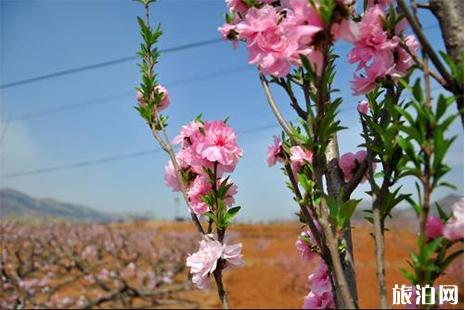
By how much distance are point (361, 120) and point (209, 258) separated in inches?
18.1

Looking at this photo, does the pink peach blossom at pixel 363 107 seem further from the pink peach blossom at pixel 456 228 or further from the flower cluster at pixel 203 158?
the pink peach blossom at pixel 456 228

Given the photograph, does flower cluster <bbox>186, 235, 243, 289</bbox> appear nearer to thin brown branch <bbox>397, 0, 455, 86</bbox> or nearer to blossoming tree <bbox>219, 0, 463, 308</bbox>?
blossoming tree <bbox>219, 0, 463, 308</bbox>

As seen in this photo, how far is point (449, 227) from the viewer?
72cm

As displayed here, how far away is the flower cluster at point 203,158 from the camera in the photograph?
1072mm

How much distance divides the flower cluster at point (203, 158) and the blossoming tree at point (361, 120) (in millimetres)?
115

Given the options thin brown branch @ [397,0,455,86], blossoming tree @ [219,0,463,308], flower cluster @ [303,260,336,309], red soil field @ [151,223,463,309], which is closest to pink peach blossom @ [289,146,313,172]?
blossoming tree @ [219,0,463,308]

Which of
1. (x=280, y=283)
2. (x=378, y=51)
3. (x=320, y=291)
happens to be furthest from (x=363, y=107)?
(x=280, y=283)

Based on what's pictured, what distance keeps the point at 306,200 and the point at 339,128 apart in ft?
0.48

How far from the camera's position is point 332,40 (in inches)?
28.8

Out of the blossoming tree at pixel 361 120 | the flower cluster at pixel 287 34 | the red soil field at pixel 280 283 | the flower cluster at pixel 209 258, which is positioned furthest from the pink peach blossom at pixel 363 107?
the red soil field at pixel 280 283

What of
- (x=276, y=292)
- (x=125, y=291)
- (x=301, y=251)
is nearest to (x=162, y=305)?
(x=125, y=291)

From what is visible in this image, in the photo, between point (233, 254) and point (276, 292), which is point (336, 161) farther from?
point (276, 292)

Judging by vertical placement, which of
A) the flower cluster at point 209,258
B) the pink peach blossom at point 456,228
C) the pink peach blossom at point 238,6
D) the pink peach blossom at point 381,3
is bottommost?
the flower cluster at point 209,258

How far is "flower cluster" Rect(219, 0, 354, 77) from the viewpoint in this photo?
708 millimetres
